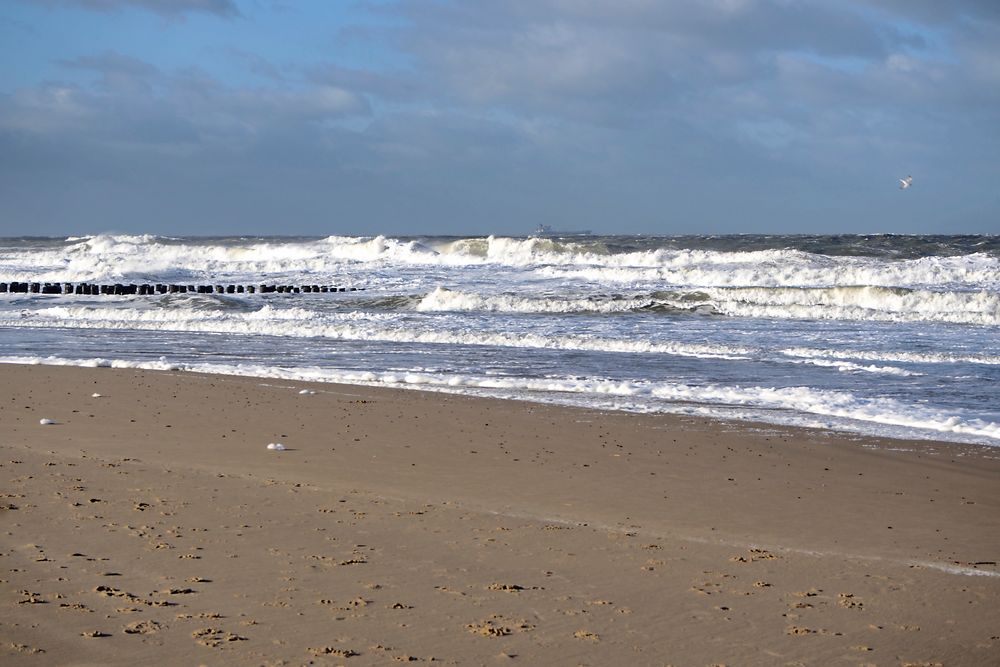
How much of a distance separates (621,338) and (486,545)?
509 inches

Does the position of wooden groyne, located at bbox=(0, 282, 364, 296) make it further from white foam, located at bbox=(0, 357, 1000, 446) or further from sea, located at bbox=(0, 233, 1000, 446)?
white foam, located at bbox=(0, 357, 1000, 446)

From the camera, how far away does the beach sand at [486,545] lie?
12.7 ft

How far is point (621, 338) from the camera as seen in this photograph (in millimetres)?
17906

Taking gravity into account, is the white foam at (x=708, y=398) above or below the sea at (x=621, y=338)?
below

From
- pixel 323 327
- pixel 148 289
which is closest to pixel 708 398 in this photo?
pixel 323 327

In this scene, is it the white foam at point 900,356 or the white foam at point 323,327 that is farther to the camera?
the white foam at point 323,327

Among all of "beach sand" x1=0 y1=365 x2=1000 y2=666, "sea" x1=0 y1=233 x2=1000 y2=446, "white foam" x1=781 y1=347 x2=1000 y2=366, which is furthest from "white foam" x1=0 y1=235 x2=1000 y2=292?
"beach sand" x1=0 y1=365 x2=1000 y2=666

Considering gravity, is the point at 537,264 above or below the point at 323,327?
above

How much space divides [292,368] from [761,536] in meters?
9.38

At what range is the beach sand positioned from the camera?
388 cm

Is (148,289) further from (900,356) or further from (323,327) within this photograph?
(900,356)

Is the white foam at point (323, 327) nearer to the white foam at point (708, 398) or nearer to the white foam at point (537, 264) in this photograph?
the white foam at point (708, 398)

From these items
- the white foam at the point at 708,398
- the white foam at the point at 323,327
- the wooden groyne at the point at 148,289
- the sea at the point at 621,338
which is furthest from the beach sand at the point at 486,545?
the wooden groyne at the point at 148,289

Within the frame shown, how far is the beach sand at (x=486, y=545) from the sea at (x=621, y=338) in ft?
8.35
